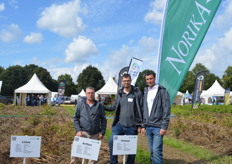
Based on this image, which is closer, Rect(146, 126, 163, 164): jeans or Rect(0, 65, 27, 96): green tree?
Rect(146, 126, 163, 164): jeans

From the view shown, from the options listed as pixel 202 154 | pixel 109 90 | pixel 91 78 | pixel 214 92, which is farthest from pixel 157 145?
pixel 91 78

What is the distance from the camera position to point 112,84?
3472cm

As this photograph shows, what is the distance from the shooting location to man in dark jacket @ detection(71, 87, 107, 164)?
4.43 metres

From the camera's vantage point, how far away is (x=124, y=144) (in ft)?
13.5

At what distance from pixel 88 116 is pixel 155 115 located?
1.21 metres

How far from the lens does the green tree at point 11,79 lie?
61.6m

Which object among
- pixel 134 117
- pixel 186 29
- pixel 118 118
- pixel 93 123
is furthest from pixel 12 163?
pixel 186 29

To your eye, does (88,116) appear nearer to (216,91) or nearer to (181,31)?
(181,31)

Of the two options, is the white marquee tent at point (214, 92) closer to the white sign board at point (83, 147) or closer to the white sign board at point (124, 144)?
the white sign board at point (124, 144)

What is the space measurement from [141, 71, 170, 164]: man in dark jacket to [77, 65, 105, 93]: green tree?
220 ft

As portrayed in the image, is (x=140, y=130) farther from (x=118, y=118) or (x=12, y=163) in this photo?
(x=12, y=163)

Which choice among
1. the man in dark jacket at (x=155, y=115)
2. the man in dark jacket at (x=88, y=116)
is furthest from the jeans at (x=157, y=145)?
the man in dark jacket at (x=88, y=116)

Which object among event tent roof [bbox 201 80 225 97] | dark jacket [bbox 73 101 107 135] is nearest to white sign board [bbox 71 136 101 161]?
dark jacket [bbox 73 101 107 135]

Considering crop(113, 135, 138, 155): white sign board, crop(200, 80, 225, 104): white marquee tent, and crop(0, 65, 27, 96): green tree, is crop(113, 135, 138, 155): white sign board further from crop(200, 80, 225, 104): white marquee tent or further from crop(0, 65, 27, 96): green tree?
crop(0, 65, 27, 96): green tree
